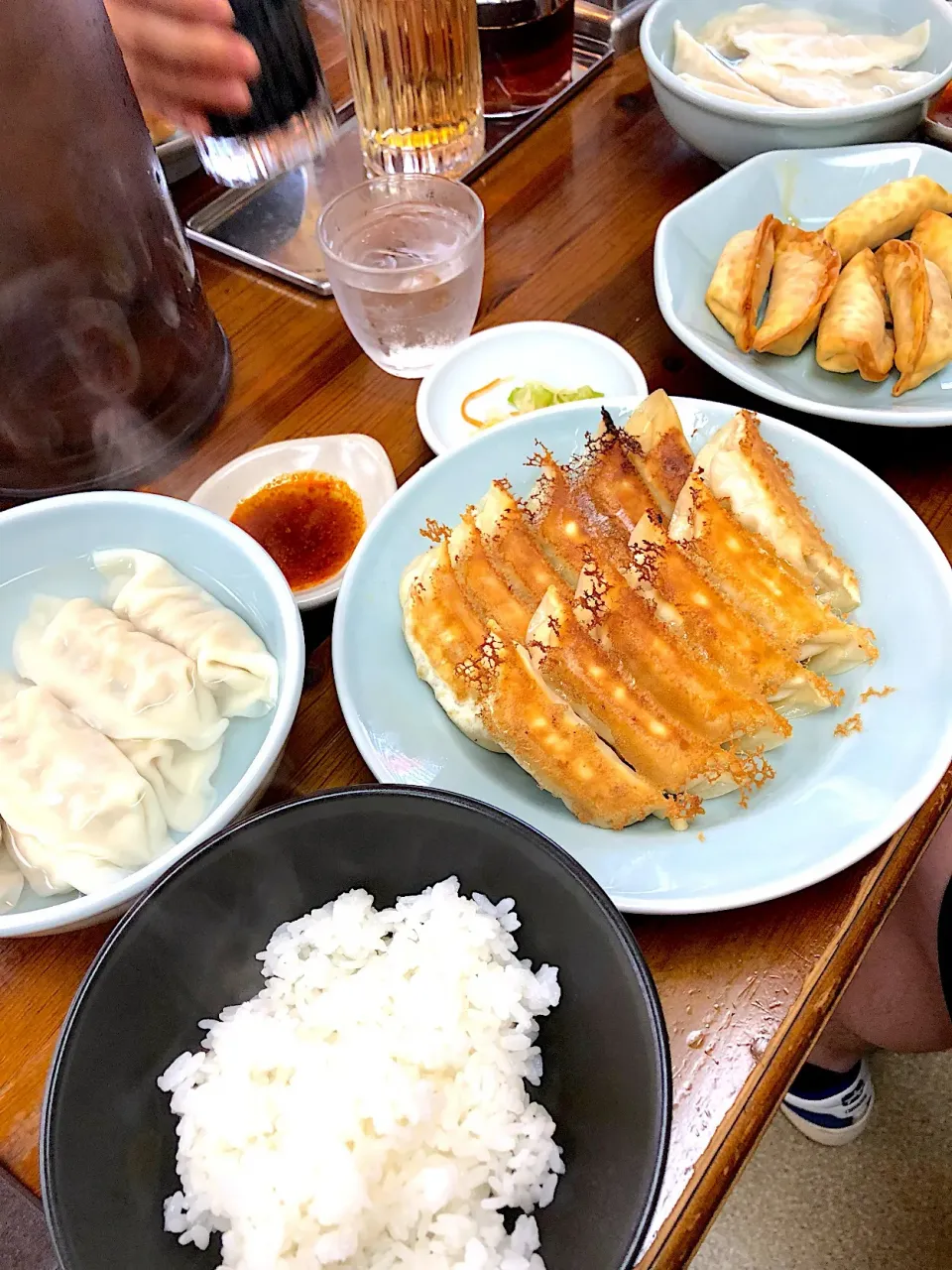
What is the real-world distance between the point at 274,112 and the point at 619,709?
114 cm

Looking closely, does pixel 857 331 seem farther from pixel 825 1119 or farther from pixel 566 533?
pixel 825 1119

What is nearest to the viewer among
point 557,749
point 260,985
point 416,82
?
point 260,985

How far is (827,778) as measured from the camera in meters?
0.97

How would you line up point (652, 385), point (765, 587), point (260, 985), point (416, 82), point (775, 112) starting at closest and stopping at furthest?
point (260, 985), point (765, 587), point (652, 385), point (775, 112), point (416, 82)

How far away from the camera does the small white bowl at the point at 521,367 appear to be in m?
1.42

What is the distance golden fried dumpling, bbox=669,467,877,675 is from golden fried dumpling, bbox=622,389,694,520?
46 mm

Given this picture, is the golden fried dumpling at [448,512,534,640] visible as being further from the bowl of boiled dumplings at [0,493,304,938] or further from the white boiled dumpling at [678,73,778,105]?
the white boiled dumpling at [678,73,778,105]

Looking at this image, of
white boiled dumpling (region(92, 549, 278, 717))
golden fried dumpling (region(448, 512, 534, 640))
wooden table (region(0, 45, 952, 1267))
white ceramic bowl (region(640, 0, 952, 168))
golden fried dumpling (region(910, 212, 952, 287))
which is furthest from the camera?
white ceramic bowl (region(640, 0, 952, 168))

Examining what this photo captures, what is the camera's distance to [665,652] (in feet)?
3.41

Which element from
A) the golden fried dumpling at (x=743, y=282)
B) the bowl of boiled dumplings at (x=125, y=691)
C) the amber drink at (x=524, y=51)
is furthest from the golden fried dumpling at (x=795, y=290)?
the bowl of boiled dumplings at (x=125, y=691)

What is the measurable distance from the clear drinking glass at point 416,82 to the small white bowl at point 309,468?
2.25 feet

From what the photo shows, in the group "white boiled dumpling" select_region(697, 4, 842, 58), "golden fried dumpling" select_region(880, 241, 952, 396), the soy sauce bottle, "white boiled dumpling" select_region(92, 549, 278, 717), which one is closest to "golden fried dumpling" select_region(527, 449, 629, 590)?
"white boiled dumpling" select_region(92, 549, 278, 717)

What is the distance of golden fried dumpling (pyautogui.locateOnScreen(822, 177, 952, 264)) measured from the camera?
1.51 metres

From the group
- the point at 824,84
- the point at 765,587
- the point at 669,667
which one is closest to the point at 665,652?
the point at 669,667
